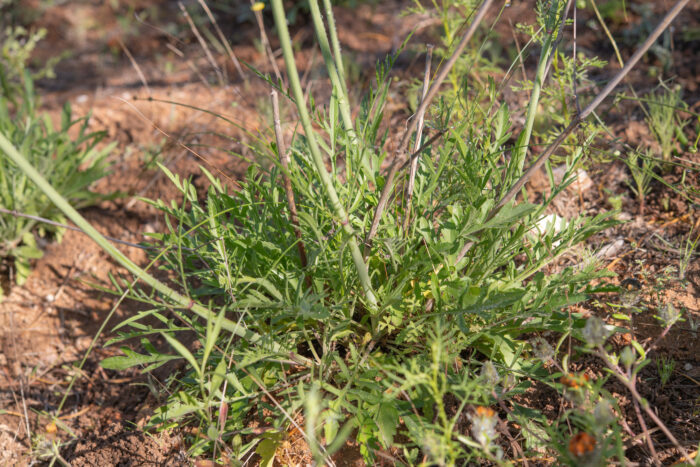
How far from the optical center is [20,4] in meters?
4.58

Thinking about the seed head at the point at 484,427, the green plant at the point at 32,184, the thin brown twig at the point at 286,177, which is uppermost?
the thin brown twig at the point at 286,177

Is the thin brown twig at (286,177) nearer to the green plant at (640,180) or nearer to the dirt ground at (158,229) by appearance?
the dirt ground at (158,229)

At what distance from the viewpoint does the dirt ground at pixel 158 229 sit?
1547 mm

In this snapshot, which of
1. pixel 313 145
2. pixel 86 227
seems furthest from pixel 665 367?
pixel 86 227

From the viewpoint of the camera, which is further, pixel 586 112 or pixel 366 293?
pixel 366 293

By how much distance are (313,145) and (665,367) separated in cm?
110

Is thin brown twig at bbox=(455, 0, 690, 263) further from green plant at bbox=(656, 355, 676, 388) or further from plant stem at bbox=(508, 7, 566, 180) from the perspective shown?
green plant at bbox=(656, 355, 676, 388)

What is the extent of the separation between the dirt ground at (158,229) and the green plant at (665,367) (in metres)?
0.02

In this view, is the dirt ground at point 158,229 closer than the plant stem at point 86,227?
No

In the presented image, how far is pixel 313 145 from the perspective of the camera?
1.12m

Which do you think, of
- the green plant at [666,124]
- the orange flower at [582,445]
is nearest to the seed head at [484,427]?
the orange flower at [582,445]

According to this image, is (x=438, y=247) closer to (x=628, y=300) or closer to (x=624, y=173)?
(x=628, y=300)

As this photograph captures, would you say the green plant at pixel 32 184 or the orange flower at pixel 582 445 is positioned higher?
the orange flower at pixel 582 445

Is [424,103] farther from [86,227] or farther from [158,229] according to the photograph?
[158,229]
